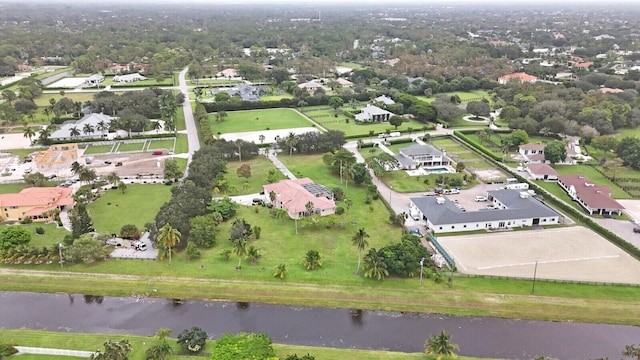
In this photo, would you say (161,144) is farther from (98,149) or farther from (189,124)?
(189,124)

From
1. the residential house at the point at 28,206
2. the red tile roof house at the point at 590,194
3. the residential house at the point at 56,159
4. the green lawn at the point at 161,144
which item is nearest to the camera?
the residential house at the point at 28,206

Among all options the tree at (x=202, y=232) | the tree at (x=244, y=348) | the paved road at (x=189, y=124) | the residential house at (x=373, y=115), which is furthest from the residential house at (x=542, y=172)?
the tree at (x=244, y=348)

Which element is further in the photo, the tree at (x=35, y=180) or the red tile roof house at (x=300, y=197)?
the tree at (x=35, y=180)

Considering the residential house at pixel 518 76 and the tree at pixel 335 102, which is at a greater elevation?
the residential house at pixel 518 76

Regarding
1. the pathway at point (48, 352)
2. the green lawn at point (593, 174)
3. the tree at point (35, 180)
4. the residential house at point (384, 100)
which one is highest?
the residential house at point (384, 100)

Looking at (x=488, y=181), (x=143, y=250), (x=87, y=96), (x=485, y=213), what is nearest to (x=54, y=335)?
(x=143, y=250)

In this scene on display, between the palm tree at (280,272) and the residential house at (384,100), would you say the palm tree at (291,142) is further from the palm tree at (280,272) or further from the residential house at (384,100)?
the residential house at (384,100)
